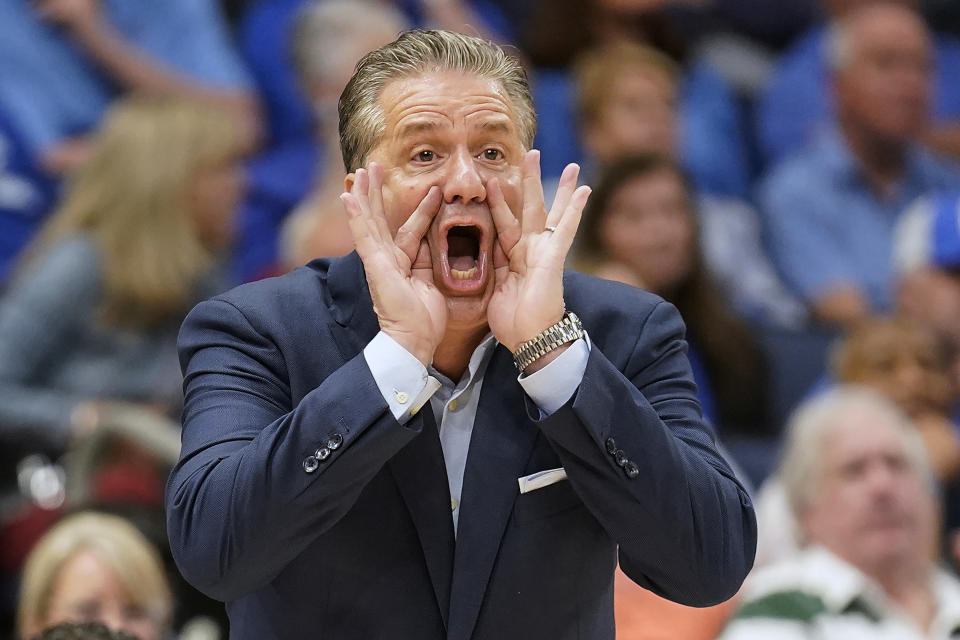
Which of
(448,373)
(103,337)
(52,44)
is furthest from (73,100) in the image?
(448,373)

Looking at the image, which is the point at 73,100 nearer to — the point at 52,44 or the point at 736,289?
the point at 52,44

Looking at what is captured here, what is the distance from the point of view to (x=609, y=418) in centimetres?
178

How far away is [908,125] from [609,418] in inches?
162

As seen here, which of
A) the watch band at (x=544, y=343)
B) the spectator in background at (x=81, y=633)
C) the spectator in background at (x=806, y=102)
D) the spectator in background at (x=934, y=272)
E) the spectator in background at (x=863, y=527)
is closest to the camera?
the watch band at (x=544, y=343)

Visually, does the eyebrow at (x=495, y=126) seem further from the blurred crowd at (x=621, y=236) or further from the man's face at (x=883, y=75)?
the man's face at (x=883, y=75)

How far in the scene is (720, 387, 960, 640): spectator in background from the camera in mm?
3350

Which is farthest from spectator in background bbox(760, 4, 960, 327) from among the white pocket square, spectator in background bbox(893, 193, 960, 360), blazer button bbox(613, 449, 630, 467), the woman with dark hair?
blazer button bbox(613, 449, 630, 467)

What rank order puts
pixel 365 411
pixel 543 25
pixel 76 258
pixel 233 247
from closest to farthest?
1. pixel 365 411
2. pixel 76 258
3. pixel 233 247
4. pixel 543 25

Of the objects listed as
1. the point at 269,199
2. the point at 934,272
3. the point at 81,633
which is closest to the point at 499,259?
the point at 81,633

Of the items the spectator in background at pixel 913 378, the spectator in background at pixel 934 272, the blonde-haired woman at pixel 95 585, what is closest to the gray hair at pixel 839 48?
the spectator in background at pixel 934 272

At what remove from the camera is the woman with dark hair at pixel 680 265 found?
448 cm

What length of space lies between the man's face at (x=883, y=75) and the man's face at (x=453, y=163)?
3782 millimetres

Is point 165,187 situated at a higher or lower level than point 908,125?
higher

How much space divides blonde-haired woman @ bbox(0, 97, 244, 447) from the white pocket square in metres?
2.30
